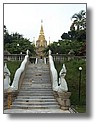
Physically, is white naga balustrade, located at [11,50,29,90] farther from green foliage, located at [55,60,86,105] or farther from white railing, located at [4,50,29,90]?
green foliage, located at [55,60,86,105]

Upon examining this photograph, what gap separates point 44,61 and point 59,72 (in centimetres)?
27

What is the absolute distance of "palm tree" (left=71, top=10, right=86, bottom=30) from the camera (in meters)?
5.59

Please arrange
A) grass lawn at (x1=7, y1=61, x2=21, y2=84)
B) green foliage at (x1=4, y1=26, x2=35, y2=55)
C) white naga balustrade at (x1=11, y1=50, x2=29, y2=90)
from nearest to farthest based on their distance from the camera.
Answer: green foliage at (x1=4, y1=26, x2=35, y2=55), grass lawn at (x1=7, y1=61, x2=21, y2=84), white naga balustrade at (x1=11, y1=50, x2=29, y2=90)

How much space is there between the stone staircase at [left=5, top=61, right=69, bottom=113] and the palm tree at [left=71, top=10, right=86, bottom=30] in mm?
749

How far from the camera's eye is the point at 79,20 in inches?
221

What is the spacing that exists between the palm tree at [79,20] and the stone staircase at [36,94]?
75cm

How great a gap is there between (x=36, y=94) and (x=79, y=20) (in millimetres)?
1092

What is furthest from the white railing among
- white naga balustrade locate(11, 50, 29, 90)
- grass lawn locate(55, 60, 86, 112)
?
grass lawn locate(55, 60, 86, 112)

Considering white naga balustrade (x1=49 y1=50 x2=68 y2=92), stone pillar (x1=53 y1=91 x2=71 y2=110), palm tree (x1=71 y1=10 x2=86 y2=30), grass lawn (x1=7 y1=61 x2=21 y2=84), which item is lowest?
stone pillar (x1=53 y1=91 x2=71 y2=110)

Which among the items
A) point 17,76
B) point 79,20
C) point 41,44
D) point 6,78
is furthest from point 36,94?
point 79,20

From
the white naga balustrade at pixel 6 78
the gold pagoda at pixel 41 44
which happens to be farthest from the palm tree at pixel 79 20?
the white naga balustrade at pixel 6 78

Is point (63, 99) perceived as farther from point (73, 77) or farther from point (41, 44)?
point (41, 44)

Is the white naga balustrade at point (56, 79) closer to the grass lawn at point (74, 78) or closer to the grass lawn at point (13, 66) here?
the grass lawn at point (74, 78)

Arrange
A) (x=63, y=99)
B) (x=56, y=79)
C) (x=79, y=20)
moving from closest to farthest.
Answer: (x=79, y=20) → (x=63, y=99) → (x=56, y=79)
